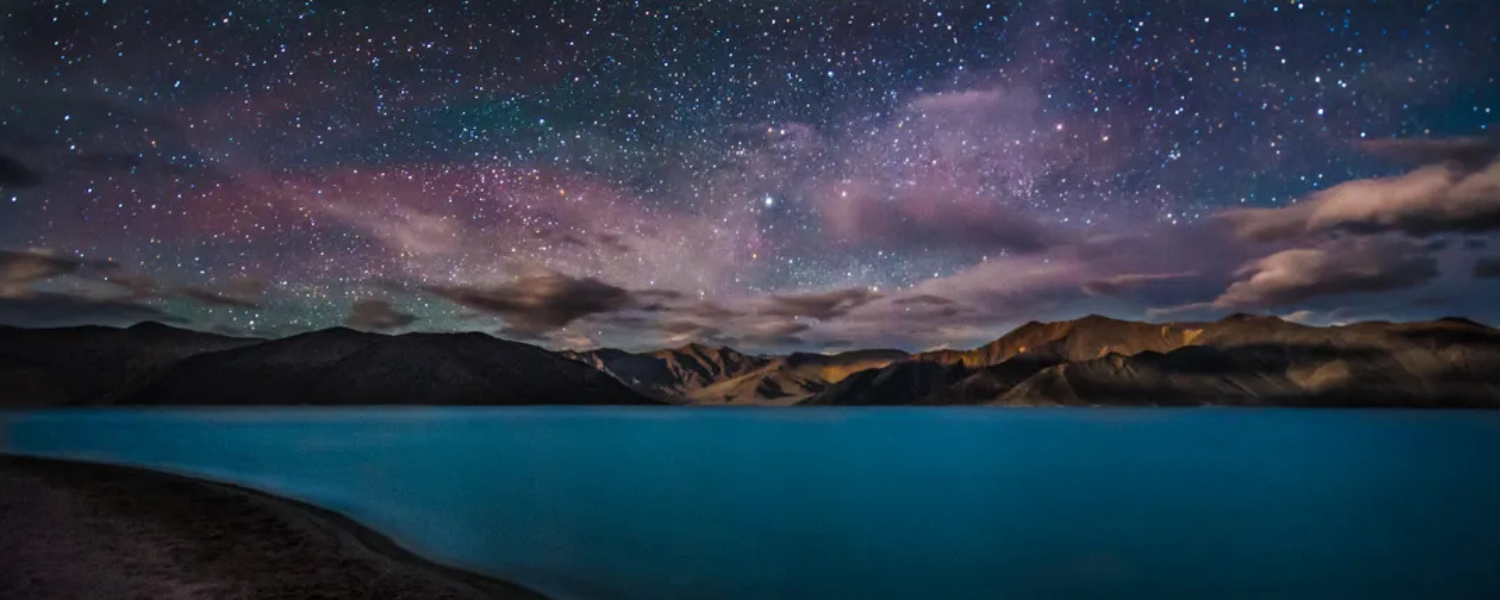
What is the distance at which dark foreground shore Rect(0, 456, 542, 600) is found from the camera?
63.3 feet

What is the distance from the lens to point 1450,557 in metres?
30.3

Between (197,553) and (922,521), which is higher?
(197,553)

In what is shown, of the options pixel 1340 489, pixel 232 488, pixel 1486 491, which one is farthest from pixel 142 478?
pixel 1486 491

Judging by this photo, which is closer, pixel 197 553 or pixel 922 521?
pixel 197 553

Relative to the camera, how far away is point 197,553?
923 inches

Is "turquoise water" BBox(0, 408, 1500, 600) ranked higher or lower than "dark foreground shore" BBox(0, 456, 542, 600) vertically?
lower

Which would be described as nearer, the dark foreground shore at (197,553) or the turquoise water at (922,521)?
the dark foreground shore at (197,553)

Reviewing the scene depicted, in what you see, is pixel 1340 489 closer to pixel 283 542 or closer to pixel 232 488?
pixel 283 542

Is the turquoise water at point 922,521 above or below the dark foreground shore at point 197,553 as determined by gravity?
below

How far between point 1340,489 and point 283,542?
209 feet

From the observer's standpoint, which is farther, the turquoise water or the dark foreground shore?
the turquoise water

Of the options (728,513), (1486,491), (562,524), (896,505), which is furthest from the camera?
(1486,491)

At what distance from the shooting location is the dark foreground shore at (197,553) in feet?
63.3

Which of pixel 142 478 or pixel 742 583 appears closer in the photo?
pixel 742 583
